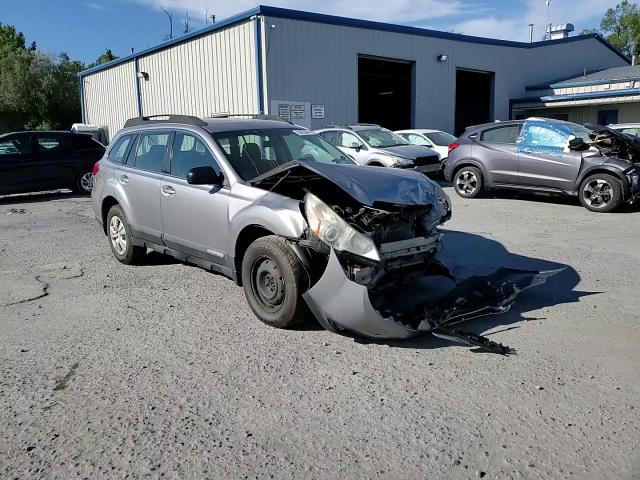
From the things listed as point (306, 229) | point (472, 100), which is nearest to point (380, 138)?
point (306, 229)

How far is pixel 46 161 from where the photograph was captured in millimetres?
13867

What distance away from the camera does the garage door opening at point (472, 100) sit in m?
25.3

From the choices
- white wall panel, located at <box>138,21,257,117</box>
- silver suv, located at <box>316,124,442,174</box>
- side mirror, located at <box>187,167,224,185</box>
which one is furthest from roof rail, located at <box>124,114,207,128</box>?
white wall panel, located at <box>138,21,257,117</box>

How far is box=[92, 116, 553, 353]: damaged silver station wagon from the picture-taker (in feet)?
13.9

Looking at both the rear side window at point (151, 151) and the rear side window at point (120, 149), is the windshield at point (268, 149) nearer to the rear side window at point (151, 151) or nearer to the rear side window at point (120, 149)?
the rear side window at point (151, 151)

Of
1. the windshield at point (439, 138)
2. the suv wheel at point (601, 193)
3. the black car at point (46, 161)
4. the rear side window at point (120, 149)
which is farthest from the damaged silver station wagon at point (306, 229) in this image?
the windshield at point (439, 138)

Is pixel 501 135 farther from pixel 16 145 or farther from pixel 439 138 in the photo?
pixel 16 145

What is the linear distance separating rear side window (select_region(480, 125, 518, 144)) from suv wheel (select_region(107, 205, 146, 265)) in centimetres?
805

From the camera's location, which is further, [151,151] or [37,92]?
[37,92]

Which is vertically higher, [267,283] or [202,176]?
[202,176]

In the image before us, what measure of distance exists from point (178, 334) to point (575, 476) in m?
3.18

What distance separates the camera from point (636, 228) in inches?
344

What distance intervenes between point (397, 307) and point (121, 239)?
13.5 ft

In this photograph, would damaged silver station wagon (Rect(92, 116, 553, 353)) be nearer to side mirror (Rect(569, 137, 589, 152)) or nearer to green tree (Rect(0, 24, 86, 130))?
side mirror (Rect(569, 137, 589, 152))
